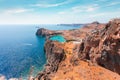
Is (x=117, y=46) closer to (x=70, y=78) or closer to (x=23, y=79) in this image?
(x=70, y=78)

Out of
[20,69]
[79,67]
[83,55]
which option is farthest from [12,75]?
[79,67]

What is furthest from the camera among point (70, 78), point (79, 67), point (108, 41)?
point (108, 41)

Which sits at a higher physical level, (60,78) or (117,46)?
(117,46)

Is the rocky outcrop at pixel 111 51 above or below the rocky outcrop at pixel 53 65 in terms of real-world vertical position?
above

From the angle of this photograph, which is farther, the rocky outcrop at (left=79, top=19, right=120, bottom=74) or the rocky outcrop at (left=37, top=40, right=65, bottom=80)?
the rocky outcrop at (left=37, top=40, right=65, bottom=80)

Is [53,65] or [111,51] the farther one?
[53,65]

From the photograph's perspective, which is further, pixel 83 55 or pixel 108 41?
pixel 83 55

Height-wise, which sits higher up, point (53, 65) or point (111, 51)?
point (111, 51)

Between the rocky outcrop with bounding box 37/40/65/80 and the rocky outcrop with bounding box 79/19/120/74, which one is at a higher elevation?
the rocky outcrop with bounding box 79/19/120/74

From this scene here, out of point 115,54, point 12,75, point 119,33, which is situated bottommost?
point 12,75

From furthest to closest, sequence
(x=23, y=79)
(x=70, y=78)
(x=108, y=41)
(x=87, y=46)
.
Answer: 1. (x=23, y=79)
2. (x=87, y=46)
3. (x=108, y=41)
4. (x=70, y=78)

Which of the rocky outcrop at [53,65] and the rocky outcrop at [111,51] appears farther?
the rocky outcrop at [53,65]
